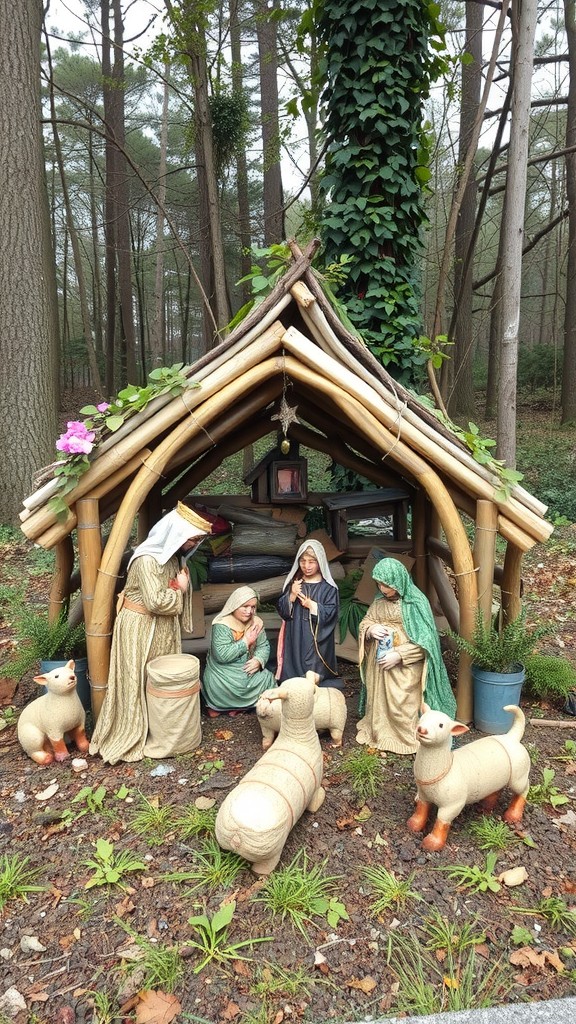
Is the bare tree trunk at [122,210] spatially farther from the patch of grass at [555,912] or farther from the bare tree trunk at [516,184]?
the patch of grass at [555,912]

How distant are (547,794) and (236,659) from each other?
2.18m

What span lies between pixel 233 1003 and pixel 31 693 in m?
3.31

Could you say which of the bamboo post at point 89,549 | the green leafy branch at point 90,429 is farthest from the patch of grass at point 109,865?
→ the green leafy branch at point 90,429

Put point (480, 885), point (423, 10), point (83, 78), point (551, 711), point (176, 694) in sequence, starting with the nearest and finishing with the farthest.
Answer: point (480, 885) < point (176, 694) < point (551, 711) < point (423, 10) < point (83, 78)

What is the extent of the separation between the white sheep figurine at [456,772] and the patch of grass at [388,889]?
0.29 m

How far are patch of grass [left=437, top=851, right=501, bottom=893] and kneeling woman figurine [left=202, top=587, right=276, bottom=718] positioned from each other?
1895 mm

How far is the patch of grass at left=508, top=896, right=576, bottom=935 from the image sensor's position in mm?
2770

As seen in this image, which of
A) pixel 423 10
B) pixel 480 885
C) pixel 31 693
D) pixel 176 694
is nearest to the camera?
pixel 480 885

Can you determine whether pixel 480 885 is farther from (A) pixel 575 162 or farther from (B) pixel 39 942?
(A) pixel 575 162

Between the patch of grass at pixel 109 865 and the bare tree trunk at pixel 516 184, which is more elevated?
the bare tree trunk at pixel 516 184

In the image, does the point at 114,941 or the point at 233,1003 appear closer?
the point at 233,1003

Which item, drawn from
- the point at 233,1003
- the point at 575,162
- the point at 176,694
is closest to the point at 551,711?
the point at 176,694

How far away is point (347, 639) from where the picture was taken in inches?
212

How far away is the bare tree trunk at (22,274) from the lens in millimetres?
7691
